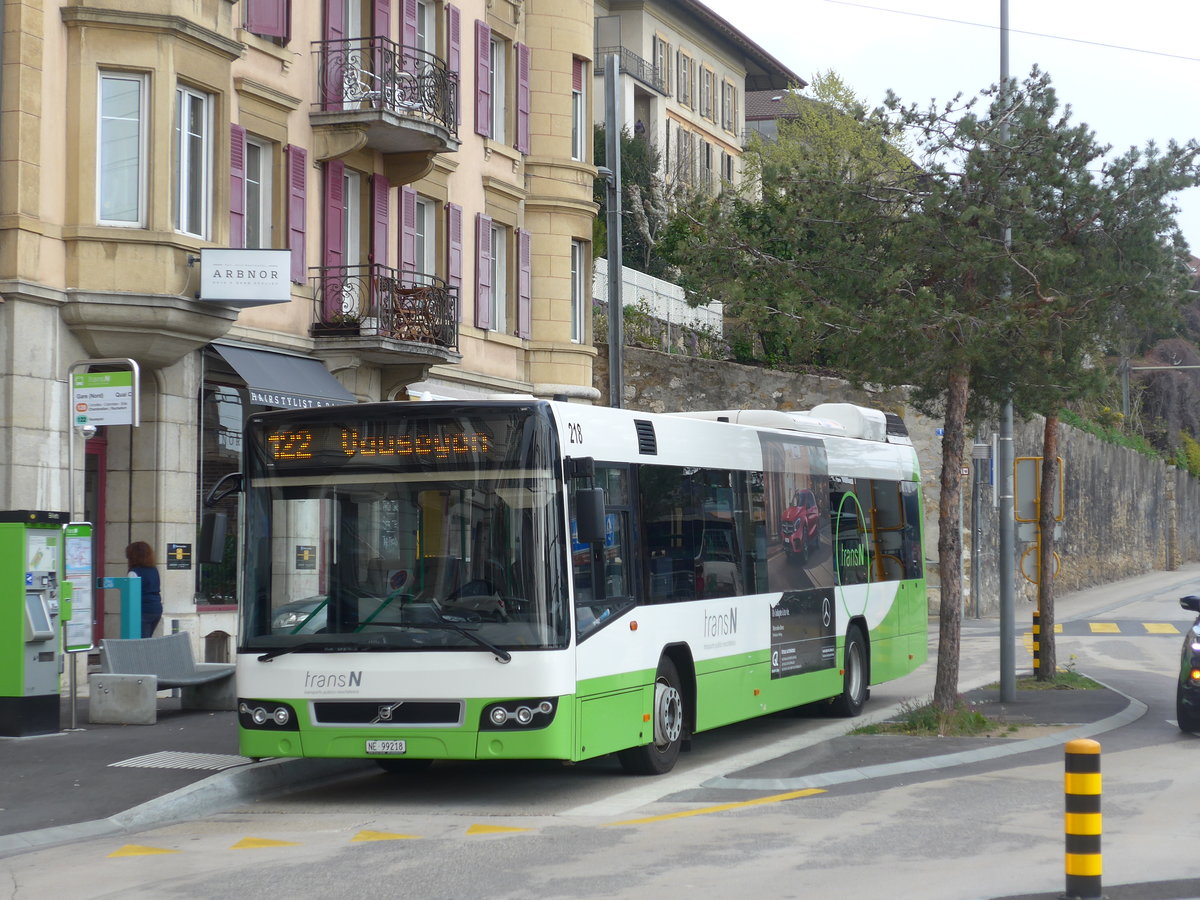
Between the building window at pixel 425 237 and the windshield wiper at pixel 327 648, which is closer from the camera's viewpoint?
the windshield wiper at pixel 327 648

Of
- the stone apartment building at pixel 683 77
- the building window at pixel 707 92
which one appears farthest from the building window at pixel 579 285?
the building window at pixel 707 92

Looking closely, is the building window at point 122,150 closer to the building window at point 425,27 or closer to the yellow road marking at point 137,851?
the building window at point 425,27

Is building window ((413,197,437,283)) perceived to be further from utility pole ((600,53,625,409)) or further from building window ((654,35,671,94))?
building window ((654,35,671,94))

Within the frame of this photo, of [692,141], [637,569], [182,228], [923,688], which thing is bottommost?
[923,688]

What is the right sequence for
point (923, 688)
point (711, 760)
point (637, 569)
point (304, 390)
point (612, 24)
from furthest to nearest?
point (612, 24), point (304, 390), point (923, 688), point (711, 760), point (637, 569)

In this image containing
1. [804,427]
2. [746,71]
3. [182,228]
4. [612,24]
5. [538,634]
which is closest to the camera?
[538,634]

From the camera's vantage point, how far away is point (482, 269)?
2853 centimetres

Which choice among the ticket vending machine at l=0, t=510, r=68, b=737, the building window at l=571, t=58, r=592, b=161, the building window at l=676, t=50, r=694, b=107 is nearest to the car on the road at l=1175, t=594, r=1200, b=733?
the ticket vending machine at l=0, t=510, r=68, b=737

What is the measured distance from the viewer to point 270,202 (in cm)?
2281

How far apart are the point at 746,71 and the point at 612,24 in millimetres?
13393

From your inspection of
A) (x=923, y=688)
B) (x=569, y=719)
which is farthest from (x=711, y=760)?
(x=923, y=688)

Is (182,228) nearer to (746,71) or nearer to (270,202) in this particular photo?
(270,202)

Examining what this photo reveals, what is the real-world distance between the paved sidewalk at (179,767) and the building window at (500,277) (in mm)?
13287

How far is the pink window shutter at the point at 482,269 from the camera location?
2844 centimetres
